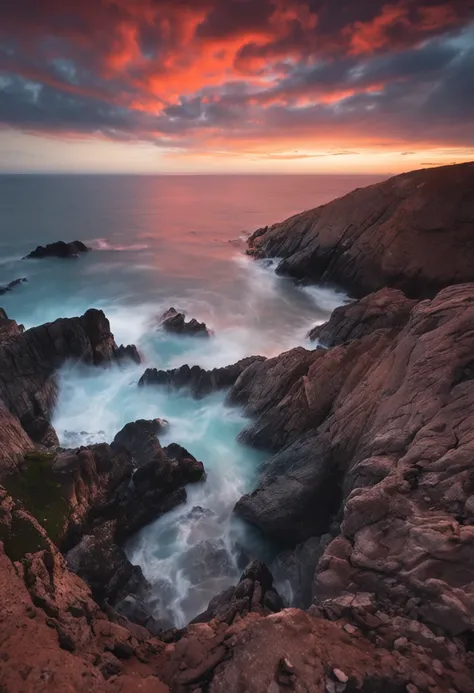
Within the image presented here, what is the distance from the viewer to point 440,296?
54.5ft

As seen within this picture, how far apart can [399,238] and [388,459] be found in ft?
110

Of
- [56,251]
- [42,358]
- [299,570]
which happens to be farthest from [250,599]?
[56,251]

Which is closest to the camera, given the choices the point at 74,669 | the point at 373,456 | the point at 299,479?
the point at 74,669

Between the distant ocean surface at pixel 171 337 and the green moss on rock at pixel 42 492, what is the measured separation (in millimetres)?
4351

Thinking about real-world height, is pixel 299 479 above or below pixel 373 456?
below

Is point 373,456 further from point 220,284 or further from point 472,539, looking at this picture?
point 220,284

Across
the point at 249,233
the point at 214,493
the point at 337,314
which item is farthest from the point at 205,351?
the point at 249,233

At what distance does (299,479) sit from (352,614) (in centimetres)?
774

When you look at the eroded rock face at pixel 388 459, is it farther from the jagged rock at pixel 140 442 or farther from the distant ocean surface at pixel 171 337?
the jagged rock at pixel 140 442

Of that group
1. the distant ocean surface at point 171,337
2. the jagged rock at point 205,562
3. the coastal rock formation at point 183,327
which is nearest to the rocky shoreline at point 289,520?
the distant ocean surface at point 171,337

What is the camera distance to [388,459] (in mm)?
11328

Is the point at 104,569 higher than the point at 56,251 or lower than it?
lower

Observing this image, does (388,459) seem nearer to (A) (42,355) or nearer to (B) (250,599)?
(B) (250,599)

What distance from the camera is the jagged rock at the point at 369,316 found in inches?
874
